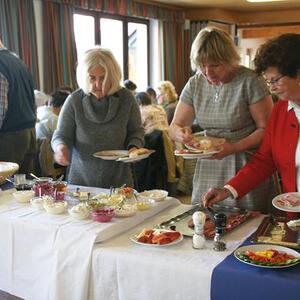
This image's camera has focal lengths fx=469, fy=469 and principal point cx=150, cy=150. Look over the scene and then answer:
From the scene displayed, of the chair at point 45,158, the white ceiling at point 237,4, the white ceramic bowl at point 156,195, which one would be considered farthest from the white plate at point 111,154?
the white ceiling at point 237,4

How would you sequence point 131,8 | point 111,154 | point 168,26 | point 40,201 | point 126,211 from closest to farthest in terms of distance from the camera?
point 126,211 → point 40,201 → point 111,154 → point 131,8 → point 168,26

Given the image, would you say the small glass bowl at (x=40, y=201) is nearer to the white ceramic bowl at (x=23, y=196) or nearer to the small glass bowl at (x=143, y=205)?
the white ceramic bowl at (x=23, y=196)

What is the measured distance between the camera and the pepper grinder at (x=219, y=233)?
1304 millimetres

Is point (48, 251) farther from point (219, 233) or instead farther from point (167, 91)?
point (167, 91)

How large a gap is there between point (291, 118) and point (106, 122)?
840 mm

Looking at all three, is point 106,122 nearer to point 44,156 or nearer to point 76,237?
point 76,237

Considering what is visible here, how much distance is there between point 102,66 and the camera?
2021 mm

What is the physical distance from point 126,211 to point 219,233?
355 mm

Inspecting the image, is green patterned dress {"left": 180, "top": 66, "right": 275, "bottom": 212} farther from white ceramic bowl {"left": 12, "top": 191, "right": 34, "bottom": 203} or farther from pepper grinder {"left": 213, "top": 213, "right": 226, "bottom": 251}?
white ceramic bowl {"left": 12, "top": 191, "right": 34, "bottom": 203}

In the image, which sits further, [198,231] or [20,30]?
[20,30]

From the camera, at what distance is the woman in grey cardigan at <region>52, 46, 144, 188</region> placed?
204 centimetres

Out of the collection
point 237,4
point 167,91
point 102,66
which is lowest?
point 167,91

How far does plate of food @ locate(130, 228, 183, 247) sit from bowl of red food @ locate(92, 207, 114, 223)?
15 centimetres

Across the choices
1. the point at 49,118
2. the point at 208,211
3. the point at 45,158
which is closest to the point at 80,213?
the point at 208,211
